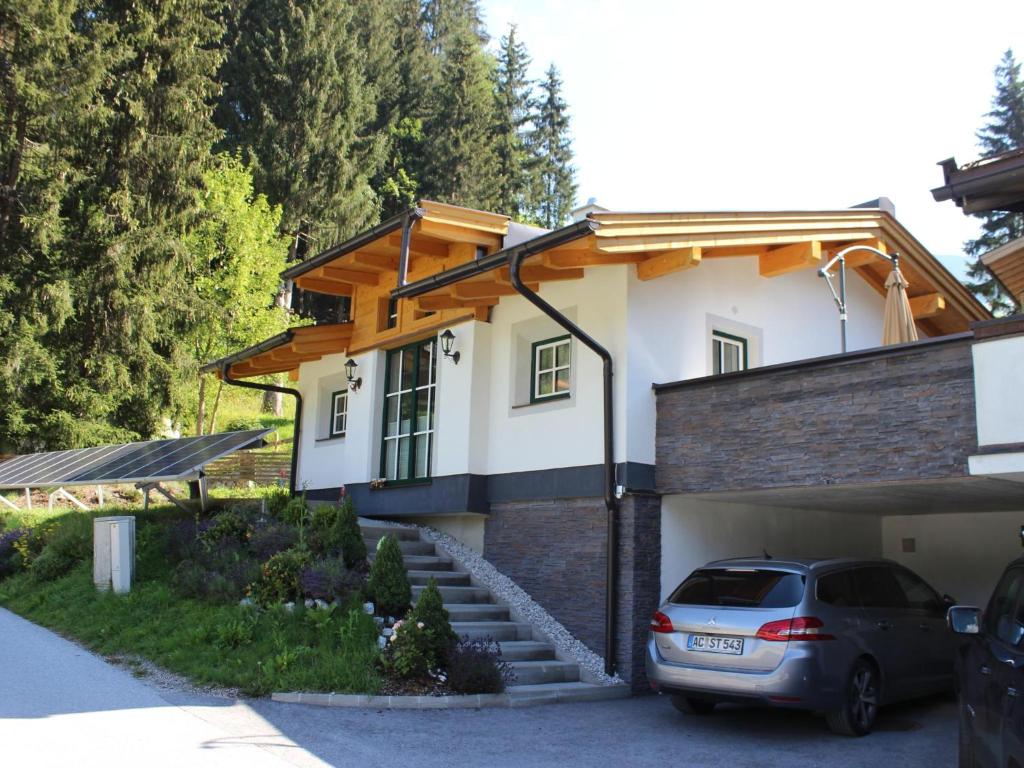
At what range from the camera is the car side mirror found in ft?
17.5

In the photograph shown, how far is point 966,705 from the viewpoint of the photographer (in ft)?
17.7

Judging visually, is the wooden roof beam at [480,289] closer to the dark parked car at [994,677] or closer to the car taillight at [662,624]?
the car taillight at [662,624]

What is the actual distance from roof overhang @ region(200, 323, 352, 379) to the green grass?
15.2 feet

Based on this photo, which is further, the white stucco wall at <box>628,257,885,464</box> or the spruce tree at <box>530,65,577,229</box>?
the spruce tree at <box>530,65,577,229</box>

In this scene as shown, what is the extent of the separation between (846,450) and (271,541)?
23.1 feet

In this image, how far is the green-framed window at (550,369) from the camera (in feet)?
38.8

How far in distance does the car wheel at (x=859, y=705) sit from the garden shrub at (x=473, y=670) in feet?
10.2

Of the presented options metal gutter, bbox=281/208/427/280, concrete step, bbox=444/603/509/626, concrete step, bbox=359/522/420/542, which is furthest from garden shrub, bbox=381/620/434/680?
metal gutter, bbox=281/208/427/280

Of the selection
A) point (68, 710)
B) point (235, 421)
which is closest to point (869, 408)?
point (68, 710)

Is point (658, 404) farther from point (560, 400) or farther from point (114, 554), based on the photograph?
point (114, 554)

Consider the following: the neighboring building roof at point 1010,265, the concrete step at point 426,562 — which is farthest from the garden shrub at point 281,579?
the neighboring building roof at point 1010,265

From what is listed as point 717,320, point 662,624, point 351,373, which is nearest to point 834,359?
point 717,320

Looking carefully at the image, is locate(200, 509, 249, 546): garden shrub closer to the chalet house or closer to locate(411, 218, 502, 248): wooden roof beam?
the chalet house

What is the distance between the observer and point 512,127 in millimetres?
48000
